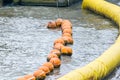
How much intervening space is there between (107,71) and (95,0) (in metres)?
7.46

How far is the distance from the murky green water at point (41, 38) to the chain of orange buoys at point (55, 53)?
142 mm

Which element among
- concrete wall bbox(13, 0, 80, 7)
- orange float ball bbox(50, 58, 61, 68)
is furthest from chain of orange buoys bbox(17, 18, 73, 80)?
concrete wall bbox(13, 0, 80, 7)

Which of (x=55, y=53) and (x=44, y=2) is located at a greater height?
(x=55, y=53)

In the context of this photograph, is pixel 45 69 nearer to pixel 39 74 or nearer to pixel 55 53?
pixel 39 74

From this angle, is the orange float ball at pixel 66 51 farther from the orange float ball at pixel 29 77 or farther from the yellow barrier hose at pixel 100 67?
the orange float ball at pixel 29 77

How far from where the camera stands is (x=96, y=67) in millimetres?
7227

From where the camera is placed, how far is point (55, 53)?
833 cm

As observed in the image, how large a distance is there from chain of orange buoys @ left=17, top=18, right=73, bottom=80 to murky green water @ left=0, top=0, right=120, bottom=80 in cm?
14

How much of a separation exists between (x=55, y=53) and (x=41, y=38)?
1931 mm

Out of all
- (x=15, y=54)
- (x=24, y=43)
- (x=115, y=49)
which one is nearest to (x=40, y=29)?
(x=24, y=43)

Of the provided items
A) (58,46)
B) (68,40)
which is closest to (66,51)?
(58,46)

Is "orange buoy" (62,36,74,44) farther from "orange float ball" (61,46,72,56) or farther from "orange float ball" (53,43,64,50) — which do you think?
"orange float ball" (61,46,72,56)

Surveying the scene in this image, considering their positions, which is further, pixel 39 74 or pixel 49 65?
pixel 49 65

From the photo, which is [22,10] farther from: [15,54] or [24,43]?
[15,54]
